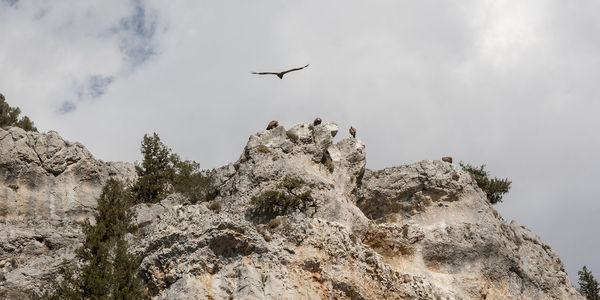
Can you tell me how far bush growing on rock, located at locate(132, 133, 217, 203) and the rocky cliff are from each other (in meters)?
1.92

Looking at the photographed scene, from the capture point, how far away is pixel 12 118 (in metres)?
60.9

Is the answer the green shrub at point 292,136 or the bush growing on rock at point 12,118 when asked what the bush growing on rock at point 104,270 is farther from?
the bush growing on rock at point 12,118

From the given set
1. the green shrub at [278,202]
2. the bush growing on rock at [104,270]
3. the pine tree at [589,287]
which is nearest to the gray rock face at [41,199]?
the bush growing on rock at [104,270]

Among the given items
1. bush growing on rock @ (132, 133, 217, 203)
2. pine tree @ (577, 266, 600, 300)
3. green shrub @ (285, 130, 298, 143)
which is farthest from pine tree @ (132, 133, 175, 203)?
pine tree @ (577, 266, 600, 300)

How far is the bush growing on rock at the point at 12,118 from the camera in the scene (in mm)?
59844

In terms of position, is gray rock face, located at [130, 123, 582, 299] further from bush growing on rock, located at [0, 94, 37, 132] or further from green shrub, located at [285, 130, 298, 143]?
bush growing on rock, located at [0, 94, 37, 132]

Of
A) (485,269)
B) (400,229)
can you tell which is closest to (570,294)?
(485,269)

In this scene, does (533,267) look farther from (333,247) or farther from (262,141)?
(262,141)

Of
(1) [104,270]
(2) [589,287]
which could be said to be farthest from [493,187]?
(1) [104,270]

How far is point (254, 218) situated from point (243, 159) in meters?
6.42

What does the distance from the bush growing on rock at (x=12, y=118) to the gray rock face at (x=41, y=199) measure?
36.8ft

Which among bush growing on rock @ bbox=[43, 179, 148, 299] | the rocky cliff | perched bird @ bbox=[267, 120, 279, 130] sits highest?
perched bird @ bbox=[267, 120, 279, 130]

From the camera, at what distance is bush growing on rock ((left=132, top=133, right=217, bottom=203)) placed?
53.7m

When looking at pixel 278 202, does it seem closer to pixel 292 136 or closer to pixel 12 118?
pixel 292 136
